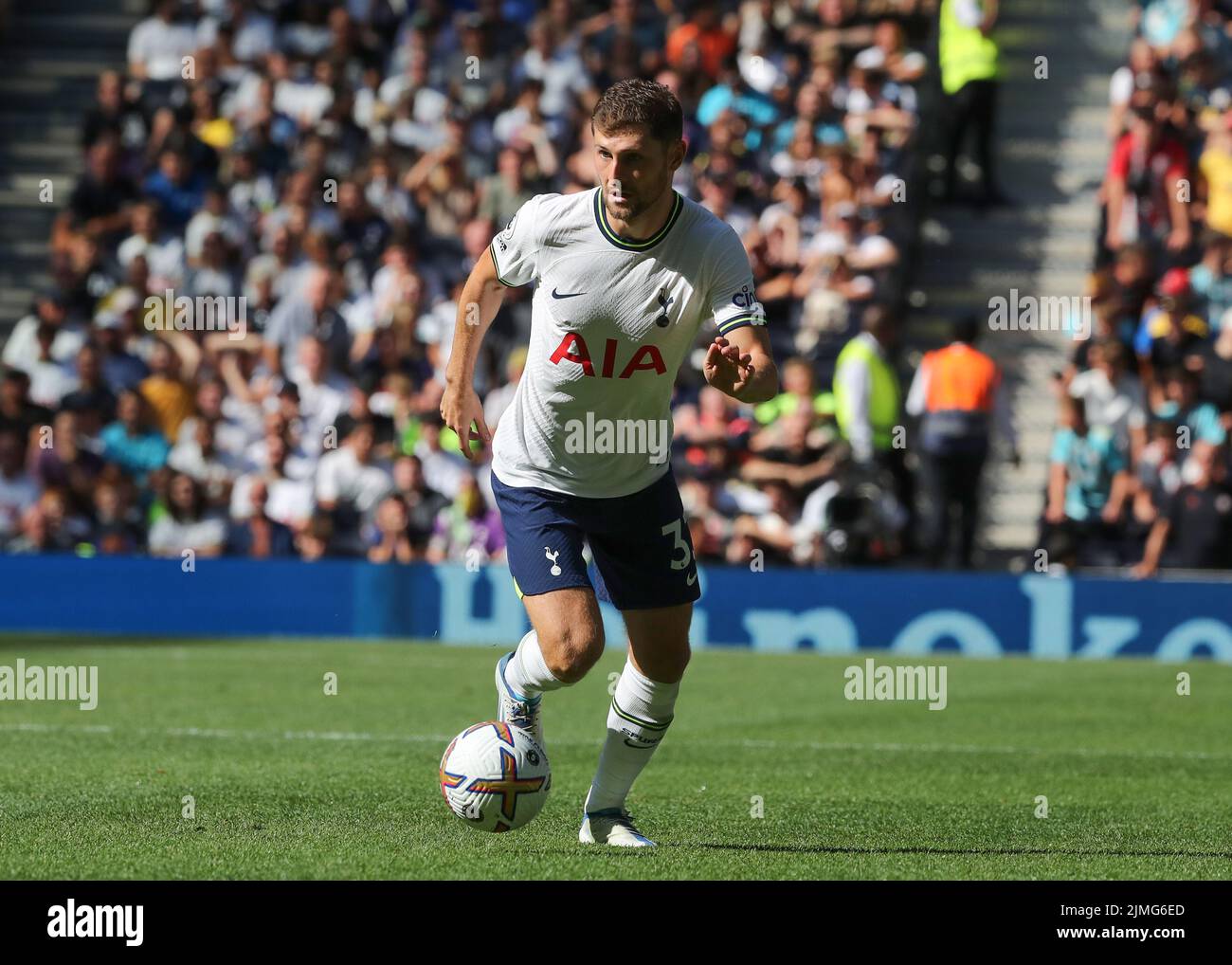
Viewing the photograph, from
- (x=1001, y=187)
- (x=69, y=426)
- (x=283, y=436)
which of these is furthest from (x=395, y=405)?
(x=1001, y=187)

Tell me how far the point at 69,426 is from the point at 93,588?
180 centimetres

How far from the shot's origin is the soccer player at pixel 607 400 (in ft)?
23.5

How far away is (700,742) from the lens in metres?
11.4

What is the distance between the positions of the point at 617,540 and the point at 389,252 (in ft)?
42.2

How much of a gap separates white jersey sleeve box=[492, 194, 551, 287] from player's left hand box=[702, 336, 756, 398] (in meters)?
0.95

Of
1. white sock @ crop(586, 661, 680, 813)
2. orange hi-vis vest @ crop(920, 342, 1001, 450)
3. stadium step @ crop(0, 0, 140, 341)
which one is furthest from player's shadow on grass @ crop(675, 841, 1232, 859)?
stadium step @ crop(0, 0, 140, 341)

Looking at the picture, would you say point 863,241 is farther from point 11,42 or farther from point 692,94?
point 11,42

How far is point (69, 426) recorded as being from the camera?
19.1 m

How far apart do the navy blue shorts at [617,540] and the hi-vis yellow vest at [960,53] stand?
1414 centimetres

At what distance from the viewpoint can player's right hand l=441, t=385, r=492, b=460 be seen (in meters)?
7.42

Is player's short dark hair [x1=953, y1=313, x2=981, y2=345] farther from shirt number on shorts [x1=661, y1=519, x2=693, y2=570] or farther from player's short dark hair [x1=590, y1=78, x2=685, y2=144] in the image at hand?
player's short dark hair [x1=590, y1=78, x2=685, y2=144]

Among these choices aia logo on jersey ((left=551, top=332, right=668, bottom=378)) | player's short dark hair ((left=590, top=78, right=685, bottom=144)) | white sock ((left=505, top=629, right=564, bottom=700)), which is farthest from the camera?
white sock ((left=505, top=629, right=564, bottom=700))

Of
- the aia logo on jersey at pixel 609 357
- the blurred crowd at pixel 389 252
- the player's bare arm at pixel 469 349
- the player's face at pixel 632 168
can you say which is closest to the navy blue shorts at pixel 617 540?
the player's bare arm at pixel 469 349

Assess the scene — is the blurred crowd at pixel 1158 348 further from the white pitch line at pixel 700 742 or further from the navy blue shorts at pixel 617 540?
the navy blue shorts at pixel 617 540
